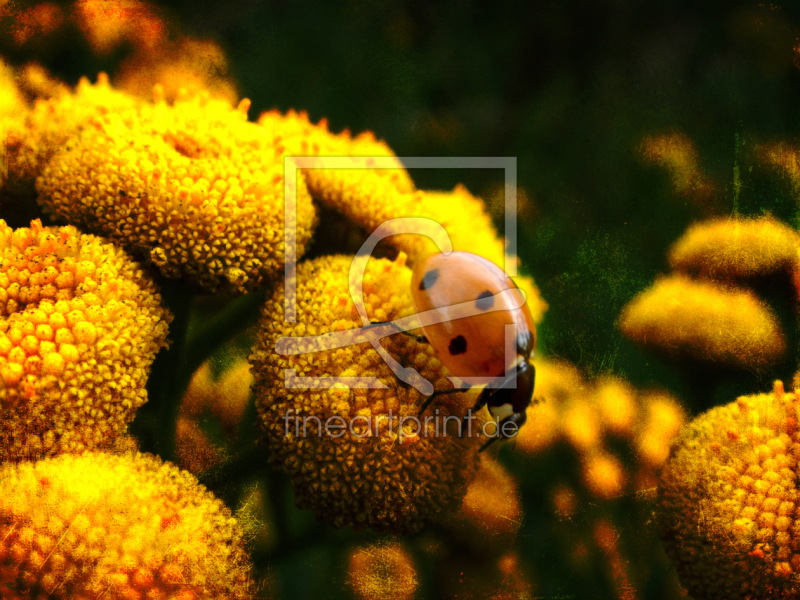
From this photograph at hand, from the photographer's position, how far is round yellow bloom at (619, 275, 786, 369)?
65 centimetres

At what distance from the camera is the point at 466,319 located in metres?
0.54

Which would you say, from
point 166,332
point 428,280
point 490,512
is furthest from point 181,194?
point 490,512

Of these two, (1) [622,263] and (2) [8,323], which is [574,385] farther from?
(2) [8,323]

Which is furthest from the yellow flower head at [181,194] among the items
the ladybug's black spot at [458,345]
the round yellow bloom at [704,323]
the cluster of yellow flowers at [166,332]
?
the round yellow bloom at [704,323]

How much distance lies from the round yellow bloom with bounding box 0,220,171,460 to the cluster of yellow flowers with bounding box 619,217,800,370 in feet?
1.87

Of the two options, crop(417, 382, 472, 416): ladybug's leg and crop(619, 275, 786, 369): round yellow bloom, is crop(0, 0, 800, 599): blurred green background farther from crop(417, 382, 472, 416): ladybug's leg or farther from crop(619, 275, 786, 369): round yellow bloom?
crop(417, 382, 472, 416): ladybug's leg

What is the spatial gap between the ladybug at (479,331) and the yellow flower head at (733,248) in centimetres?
26

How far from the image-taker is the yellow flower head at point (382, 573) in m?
0.60

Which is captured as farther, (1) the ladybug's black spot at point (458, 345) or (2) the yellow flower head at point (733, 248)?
(2) the yellow flower head at point (733, 248)

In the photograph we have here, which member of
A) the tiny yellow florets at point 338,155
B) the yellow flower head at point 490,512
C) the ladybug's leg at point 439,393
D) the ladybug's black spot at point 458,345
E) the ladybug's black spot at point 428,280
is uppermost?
the tiny yellow florets at point 338,155

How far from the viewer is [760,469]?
0.58 meters

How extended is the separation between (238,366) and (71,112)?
335 mm

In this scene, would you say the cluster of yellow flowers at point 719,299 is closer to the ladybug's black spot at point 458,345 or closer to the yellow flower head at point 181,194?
the ladybug's black spot at point 458,345

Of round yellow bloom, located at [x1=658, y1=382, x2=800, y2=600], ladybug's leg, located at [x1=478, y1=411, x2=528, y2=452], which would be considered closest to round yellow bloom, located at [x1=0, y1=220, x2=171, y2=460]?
ladybug's leg, located at [x1=478, y1=411, x2=528, y2=452]
